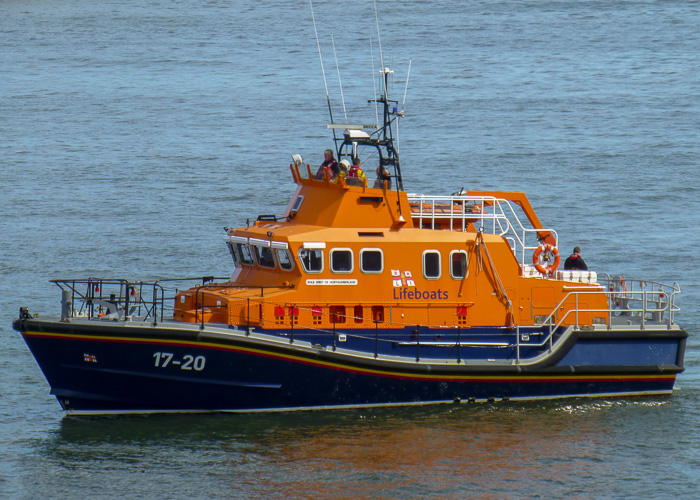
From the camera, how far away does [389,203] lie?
16156mm

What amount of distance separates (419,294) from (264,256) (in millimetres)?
2458

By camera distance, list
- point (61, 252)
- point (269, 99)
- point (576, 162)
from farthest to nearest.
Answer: point (269, 99) → point (576, 162) → point (61, 252)

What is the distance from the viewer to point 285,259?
15875mm

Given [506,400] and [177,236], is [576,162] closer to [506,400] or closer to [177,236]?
[177,236]

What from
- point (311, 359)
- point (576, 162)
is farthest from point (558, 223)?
point (311, 359)

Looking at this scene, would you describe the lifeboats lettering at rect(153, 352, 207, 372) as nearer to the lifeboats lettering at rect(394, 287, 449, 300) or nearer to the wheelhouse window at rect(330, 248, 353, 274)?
the wheelhouse window at rect(330, 248, 353, 274)

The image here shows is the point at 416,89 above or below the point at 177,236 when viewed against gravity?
above

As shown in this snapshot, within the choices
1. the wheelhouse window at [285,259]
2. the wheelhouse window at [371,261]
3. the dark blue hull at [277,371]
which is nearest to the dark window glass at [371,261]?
the wheelhouse window at [371,261]

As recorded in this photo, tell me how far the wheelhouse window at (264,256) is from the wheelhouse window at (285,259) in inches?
5.7

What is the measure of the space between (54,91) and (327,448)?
35.3 m

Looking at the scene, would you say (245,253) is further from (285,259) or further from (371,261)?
(371,261)

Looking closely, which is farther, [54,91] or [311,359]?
[54,91]

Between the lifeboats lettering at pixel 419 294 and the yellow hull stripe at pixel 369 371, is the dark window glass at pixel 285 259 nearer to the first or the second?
the yellow hull stripe at pixel 369 371

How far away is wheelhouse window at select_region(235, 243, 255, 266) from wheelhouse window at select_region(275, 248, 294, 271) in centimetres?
75
